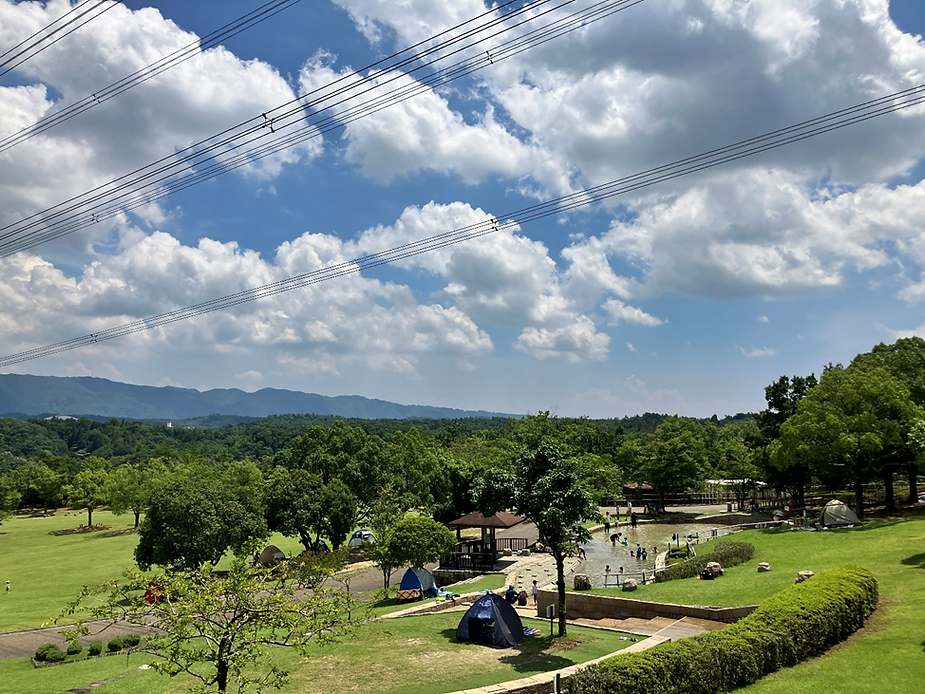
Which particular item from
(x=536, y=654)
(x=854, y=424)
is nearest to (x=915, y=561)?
(x=854, y=424)

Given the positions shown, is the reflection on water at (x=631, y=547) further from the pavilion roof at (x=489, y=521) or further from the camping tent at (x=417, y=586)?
the camping tent at (x=417, y=586)

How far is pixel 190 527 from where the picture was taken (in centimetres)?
3619

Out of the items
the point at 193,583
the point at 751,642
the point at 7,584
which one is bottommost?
the point at 7,584

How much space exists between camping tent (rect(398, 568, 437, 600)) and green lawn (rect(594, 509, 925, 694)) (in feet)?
27.6

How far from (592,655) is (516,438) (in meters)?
72.0

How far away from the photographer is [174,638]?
10.2m

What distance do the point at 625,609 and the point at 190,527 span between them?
26085mm

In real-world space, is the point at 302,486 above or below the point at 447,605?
above

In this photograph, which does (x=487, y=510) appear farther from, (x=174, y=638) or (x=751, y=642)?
(x=174, y=638)

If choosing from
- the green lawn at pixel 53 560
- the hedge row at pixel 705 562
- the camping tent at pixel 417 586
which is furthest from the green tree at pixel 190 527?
the hedge row at pixel 705 562

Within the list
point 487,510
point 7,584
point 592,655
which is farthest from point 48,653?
point 7,584

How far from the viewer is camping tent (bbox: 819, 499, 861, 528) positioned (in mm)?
35062

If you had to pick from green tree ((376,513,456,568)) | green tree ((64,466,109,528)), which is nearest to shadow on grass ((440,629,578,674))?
green tree ((376,513,456,568))

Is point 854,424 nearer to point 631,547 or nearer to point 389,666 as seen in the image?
point 631,547
